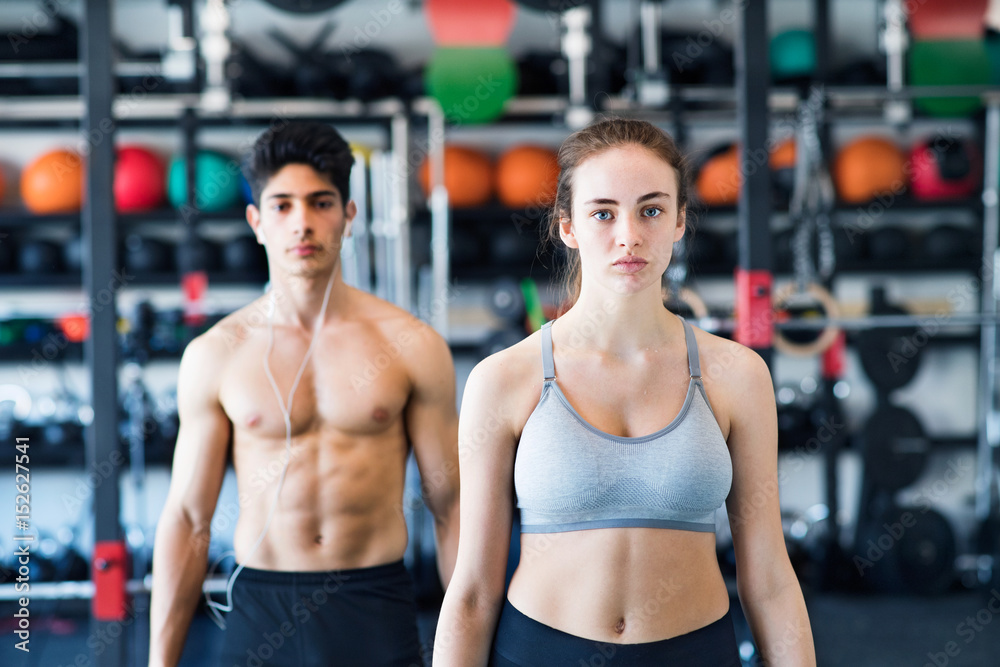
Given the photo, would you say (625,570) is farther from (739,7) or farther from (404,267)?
(404,267)

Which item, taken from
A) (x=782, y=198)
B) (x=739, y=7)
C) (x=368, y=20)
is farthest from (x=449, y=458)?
(x=368, y=20)

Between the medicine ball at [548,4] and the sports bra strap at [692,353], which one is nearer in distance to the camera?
the sports bra strap at [692,353]

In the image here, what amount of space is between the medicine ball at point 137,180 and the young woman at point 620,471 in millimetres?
4766

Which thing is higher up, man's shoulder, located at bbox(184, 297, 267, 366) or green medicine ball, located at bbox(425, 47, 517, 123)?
green medicine ball, located at bbox(425, 47, 517, 123)

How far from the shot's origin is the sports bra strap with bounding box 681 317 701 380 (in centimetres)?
142

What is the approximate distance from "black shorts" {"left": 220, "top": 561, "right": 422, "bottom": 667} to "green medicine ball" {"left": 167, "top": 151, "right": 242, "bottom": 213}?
13.2 ft

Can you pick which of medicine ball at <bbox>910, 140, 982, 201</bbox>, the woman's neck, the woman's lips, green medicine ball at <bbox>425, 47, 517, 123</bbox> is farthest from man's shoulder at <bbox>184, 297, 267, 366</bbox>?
medicine ball at <bbox>910, 140, 982, 201</bbox>

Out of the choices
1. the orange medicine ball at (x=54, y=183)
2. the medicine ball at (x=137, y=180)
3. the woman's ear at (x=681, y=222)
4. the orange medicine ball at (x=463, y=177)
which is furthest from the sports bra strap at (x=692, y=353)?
the orange medicine ball at (x=54, y=183)

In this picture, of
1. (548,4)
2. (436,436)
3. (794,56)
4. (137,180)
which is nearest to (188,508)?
(436,436)

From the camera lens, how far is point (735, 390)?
1.42 metres

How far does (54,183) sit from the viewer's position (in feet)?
17.7

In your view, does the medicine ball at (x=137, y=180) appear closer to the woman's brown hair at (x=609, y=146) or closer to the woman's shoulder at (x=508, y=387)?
the woman's brown hair at (x=609, y=146)

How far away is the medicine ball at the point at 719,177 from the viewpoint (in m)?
5.39

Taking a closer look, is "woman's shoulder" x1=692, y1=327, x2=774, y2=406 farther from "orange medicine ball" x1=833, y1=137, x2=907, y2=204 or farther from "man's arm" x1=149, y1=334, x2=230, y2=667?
"orange medicine ball" x1=833, y1=137, x2=907, y2=204
